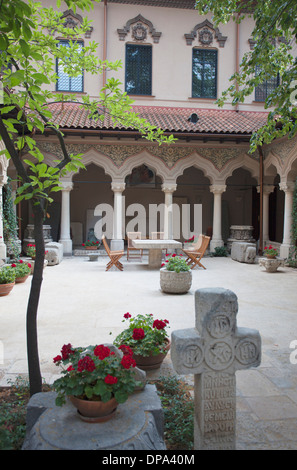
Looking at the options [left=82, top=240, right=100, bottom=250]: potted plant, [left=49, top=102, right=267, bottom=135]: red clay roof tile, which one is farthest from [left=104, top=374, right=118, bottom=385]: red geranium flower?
[left=82, top=240, right=100, bottom=250]: potted plant

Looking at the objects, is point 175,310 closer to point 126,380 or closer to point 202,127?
point 126,380

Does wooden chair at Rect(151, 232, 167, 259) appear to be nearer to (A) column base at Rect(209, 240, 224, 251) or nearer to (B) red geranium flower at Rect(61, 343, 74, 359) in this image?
(A) column base at Rect(209, 240, 224, 251)

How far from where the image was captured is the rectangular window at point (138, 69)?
15.3 metres

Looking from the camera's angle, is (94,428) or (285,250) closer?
(94,428)

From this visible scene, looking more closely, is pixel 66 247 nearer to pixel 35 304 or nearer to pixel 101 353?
pixel 35 304

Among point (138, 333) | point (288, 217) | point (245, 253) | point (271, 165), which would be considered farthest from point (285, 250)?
point (138, 333)

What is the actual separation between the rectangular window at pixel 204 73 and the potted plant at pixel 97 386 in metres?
15.2

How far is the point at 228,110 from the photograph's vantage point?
15625 millimetres

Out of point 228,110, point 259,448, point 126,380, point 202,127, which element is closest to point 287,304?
point 259,448

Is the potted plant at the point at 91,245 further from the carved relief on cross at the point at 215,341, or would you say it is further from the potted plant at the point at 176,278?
the carved relief on cross at the point at 215,341

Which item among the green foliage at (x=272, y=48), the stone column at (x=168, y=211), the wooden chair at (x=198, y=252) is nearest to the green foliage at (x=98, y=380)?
the green foliage at (x=272, y=48)

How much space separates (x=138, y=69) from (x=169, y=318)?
12.8m

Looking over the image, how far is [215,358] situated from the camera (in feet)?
7.34

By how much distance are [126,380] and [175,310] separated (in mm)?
3928
